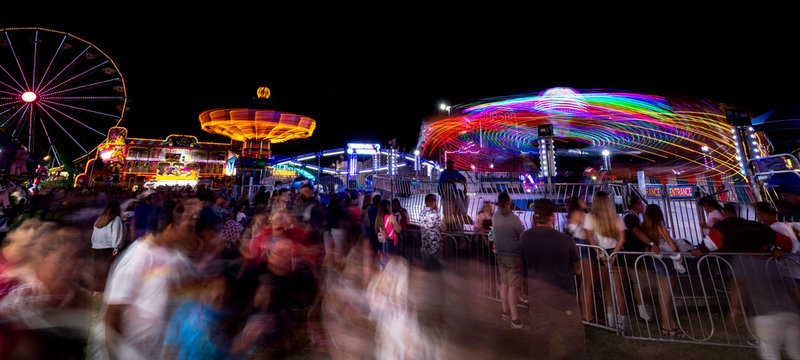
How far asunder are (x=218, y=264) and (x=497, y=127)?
15.6m

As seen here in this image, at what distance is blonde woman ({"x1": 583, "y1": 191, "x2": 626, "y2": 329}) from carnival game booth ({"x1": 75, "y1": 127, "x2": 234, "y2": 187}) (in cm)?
5127

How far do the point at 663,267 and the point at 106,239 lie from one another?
918cm

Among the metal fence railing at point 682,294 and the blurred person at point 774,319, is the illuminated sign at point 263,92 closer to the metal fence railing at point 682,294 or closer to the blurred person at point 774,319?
the metal fence railing at point 682,294

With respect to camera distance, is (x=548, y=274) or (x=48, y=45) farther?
(x=48, y=45)

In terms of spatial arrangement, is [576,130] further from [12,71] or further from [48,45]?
[12,71]

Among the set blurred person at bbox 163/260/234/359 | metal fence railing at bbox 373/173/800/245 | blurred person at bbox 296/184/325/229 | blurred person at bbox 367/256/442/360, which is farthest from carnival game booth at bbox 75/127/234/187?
blurred person at bbox 367/256/442/360

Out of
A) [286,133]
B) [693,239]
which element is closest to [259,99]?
[286,133]

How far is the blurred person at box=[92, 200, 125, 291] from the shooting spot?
538 centimetres

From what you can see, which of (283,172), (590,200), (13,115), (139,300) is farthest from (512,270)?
(283,172)

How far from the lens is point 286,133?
27.7 metres

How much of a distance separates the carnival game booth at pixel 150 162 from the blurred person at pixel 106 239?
46.1 metres

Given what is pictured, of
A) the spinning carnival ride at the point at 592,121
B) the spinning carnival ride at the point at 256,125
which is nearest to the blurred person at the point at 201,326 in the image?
the spinning carnival ride at the point at 592,121

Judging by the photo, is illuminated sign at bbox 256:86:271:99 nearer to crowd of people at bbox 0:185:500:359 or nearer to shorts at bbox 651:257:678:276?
crowd of people at bbox 0:185:500:359

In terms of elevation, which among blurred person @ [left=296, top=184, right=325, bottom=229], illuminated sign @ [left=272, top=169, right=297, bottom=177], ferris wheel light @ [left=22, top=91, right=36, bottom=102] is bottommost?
blurred person @ [left=296, top=184, right=325, bottom=229]
